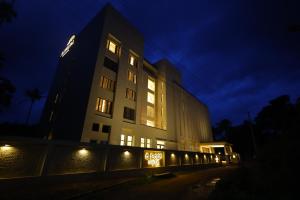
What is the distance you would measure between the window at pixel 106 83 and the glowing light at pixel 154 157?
1263 centimetres

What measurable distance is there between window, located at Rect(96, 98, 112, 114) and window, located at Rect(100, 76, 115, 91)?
241 cm

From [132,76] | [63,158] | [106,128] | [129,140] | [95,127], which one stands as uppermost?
[132,76]

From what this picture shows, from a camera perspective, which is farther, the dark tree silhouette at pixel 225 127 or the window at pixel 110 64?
the dark tree silhouette at pixel 225 127

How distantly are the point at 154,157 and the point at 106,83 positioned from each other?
46.8ft

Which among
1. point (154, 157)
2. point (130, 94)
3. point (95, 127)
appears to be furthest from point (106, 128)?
point (130, 94)

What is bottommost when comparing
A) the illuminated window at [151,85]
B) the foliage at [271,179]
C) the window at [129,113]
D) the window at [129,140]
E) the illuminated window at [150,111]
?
the foliage at [271,179]

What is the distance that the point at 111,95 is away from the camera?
2644cm

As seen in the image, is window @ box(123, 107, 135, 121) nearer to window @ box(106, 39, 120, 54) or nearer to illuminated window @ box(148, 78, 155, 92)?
illuminated window @ box(148, 78, 155, 92)

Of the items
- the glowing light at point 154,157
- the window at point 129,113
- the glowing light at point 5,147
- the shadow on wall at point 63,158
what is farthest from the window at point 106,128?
the glowing light at point 5,147

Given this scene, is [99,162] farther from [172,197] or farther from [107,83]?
[107,83]

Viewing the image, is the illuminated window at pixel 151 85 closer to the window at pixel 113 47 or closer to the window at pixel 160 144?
the window at pixel 113 47

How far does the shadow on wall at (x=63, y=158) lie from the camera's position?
1104 cm

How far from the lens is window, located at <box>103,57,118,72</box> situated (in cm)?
2722

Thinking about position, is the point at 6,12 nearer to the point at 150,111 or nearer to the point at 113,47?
the point at 113,47
